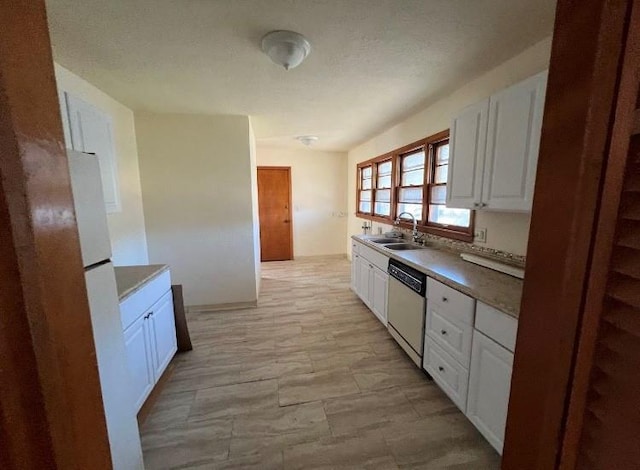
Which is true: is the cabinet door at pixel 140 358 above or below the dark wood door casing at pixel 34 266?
below

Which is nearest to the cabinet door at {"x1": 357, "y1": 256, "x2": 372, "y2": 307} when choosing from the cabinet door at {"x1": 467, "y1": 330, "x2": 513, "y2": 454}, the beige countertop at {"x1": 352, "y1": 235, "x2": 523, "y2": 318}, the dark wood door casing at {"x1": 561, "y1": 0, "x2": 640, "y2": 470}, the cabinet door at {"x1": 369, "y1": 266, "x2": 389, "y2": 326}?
the cabinet door at {"x1": 369, "y1": 266, "x2": 389, "y2": 326}

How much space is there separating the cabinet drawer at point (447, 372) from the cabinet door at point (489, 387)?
6 centimetres

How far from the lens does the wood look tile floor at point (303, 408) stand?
58.5 inches

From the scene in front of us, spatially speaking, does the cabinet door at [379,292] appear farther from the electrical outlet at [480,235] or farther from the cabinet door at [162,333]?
the cabinet door at [162,333]

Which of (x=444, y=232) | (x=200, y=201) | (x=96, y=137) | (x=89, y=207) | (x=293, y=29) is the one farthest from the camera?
(x=200, y=201)

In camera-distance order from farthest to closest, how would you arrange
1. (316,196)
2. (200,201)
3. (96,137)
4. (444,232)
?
(316,196), (200,201), (444,232), (96,137)

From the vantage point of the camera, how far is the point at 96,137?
6.45ft

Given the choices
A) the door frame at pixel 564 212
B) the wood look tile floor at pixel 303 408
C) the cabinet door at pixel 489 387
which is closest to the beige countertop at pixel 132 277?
the wood look tile floor at pixel 303 408

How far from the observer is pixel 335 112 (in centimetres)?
301

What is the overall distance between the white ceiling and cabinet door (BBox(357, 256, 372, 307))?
6.26ft

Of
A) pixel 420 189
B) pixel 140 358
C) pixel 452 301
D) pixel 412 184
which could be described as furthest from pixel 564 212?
pixel 412 184

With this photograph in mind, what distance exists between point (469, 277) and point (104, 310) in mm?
2084

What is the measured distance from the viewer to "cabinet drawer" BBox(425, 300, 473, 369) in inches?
64.1

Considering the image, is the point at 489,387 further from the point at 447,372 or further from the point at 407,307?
the point at 407,307
